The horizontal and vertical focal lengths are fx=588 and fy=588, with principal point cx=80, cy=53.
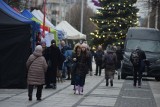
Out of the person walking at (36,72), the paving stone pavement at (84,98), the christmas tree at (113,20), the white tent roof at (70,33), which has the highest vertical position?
the christmas tree at (113,20)

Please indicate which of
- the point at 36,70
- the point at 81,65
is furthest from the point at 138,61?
the point at 36,70

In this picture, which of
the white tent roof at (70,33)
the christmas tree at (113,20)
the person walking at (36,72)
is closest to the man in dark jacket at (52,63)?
the person walking at (36,72)

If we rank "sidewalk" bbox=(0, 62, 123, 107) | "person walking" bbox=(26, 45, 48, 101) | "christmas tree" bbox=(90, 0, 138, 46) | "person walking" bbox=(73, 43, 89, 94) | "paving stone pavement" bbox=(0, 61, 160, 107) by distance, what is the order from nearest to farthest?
"sidewalk" bbox=(0, 62, 123, 107) < "paving stone pavement" bbox=(0, 61, 160, 107) < "person walking" bbox=(26, 45, 48, 101) < "person walking" bbox=(73, 43, 89, 94) < "christmas tree" bbox=(90, 0, 138, 46)

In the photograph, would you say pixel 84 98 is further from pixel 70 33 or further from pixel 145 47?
pixel 70 33

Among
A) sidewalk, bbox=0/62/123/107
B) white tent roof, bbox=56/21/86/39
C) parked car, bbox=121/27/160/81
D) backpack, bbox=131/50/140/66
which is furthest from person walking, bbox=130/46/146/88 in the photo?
white tent roof, bbox=56/21/86/39

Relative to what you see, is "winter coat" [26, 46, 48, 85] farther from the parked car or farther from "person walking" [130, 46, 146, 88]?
the parked car

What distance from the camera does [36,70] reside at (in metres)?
17.4

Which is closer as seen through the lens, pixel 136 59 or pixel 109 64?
pixel 109 64

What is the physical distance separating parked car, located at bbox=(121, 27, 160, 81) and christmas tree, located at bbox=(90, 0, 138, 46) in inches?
811

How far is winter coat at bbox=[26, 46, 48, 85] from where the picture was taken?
17.3 m

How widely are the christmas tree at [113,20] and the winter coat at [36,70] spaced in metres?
37.2

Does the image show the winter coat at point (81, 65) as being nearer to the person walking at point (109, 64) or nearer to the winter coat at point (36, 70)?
the winter coat at point (36, 70)

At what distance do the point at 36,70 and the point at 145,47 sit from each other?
16.7 m

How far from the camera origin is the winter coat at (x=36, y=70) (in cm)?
1734
